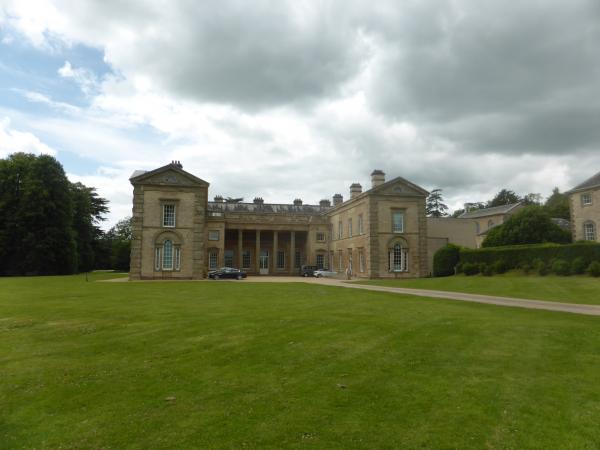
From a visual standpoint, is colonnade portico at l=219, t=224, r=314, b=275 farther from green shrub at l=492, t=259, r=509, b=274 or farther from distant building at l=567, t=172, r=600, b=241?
distant building at l=567, t=172, r=600, b=241

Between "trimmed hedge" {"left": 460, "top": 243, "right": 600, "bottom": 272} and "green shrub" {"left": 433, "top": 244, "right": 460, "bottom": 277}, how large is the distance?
130 centimetres

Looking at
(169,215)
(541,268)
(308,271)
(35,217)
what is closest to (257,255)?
(308,271)

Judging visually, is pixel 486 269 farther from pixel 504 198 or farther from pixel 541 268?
pixel 504 198

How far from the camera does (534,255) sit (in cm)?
2970

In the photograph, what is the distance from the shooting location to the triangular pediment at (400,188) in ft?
133

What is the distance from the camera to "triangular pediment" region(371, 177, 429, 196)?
40500 mm

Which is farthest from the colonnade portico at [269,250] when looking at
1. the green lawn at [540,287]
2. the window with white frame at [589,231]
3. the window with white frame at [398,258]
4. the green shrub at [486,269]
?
the window with white frame at [589,231]

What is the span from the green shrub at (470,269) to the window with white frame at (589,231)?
51.6ft

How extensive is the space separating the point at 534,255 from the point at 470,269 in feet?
17.1

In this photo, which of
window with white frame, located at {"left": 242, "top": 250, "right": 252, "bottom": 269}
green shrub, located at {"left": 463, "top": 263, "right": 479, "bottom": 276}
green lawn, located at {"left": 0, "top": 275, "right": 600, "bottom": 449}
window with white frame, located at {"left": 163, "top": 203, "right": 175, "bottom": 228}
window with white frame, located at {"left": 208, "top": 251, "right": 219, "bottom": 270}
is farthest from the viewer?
window with white frame, located at {"left": 242, "top": 250, "right": 252, "bottom": 269}

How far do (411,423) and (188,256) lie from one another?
35841mm

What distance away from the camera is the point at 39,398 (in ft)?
20.5

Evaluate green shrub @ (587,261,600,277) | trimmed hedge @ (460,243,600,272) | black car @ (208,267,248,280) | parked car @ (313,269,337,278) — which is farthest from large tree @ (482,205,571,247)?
black car @ (208,267,248,280)

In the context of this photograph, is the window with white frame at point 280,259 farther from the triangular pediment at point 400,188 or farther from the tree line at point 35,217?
the tree line at point 35,217
